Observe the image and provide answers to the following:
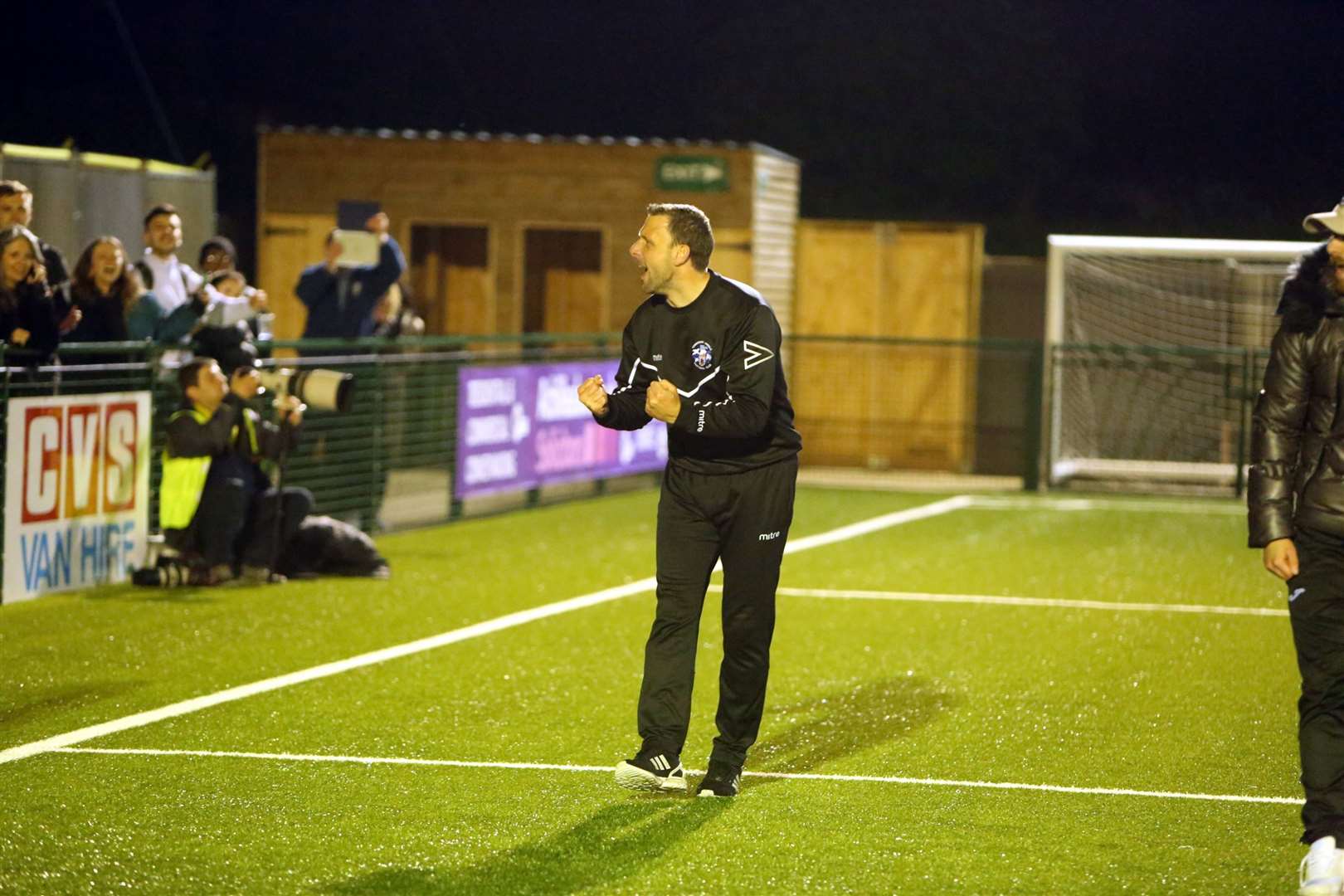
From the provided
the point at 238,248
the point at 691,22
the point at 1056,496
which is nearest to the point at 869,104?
the point at 691,22

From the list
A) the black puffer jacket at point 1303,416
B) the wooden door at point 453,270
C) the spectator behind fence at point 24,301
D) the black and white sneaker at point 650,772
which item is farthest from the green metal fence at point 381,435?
the black puffer jacket at point 1303,416

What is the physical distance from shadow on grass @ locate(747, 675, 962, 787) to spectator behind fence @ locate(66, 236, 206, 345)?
521 centimetres

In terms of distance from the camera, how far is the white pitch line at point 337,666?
763cm

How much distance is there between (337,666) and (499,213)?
43.6ft

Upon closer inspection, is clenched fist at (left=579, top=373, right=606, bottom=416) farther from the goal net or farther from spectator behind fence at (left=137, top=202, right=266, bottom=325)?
the goal net

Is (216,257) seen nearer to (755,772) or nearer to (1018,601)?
(1018,601)

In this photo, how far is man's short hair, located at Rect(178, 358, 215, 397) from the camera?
11.8m

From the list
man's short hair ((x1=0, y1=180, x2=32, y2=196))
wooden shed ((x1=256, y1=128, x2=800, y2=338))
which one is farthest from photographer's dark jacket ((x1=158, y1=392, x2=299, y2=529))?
wooden shed ((x1=256, y1=128, x2=800, y2=338))

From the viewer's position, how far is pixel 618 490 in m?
19.9

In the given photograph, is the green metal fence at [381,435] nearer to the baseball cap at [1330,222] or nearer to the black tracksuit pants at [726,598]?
the black tracksuit pants at [726,598]

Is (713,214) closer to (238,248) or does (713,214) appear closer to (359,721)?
(238,248)

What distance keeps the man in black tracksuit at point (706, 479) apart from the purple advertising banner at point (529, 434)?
27.3 feet

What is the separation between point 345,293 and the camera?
15422mm

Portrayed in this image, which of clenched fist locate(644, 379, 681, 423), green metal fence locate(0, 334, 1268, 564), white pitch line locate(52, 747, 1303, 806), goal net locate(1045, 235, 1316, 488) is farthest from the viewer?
goal net locate(1045, 235, 1316, 488)
